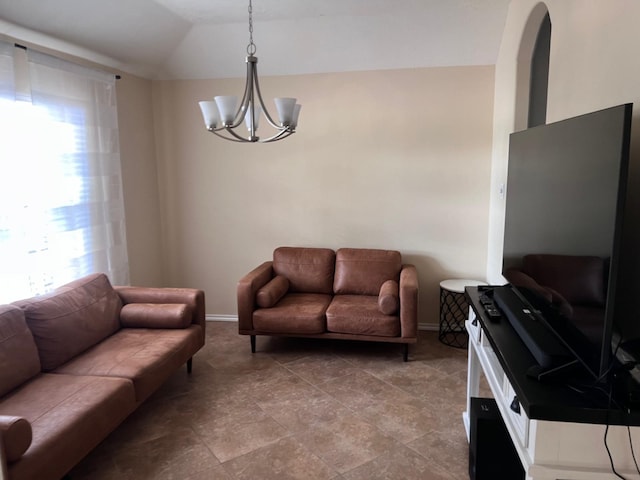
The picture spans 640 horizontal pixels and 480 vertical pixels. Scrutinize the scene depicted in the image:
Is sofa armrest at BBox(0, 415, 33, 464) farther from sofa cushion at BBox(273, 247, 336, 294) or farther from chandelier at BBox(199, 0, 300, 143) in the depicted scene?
sofa cushion at BBox(273, 247, 336, 294)

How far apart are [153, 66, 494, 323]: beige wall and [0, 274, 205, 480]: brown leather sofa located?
1278mm

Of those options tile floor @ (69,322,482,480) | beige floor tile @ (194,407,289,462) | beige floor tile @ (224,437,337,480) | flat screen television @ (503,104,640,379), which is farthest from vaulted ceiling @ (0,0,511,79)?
beige floor tile @ (224,437,337,480)

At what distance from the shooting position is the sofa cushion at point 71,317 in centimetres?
268

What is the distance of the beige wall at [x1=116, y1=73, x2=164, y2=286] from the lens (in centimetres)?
412

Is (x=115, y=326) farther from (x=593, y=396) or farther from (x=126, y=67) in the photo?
(x=593, y=396)

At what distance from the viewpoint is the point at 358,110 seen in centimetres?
428

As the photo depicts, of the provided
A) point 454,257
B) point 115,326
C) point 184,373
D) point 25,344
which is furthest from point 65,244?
point 454,257

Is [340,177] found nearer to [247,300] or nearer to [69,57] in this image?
[247,300]

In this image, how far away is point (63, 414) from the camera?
7.09 feet

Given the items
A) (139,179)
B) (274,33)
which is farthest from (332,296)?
(274,33)

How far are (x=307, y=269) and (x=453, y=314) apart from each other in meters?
1.42

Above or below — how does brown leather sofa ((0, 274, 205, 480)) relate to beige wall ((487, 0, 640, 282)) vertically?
below

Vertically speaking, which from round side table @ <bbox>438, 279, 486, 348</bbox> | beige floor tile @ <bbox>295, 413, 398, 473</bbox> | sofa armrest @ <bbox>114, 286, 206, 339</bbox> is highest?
sofa armrest @ <bbox>114, 286, 206, 339</bbox>

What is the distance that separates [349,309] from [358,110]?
1859mm
